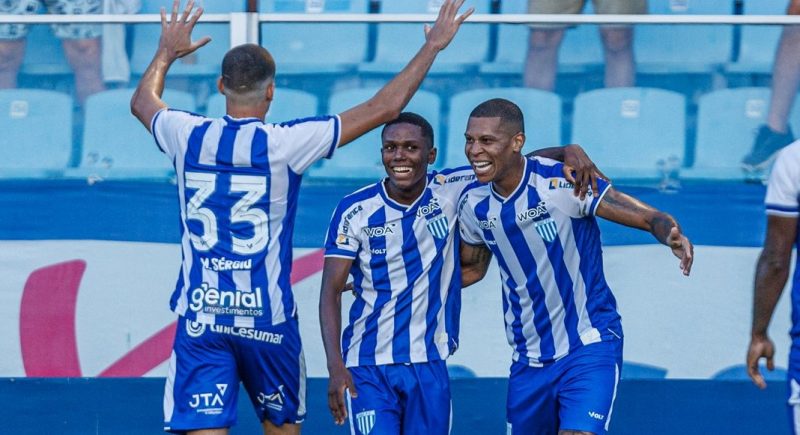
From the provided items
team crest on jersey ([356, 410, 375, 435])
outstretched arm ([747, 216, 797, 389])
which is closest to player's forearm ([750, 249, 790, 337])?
outstretched arm ([747, 216, 797, 389])

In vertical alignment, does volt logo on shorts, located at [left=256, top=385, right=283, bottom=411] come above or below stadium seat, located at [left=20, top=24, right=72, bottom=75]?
below

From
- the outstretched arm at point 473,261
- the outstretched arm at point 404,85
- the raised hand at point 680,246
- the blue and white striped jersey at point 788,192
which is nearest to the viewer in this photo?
the blue and white striped jersey at point 788,192

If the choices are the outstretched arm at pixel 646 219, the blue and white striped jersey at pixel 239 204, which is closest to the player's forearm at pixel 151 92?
the blue and white striped jersey at pixel 239 204

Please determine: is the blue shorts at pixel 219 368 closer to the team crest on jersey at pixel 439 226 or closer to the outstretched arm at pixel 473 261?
the team crest on jersey at pixel 439 226

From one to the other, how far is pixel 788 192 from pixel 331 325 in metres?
1.91

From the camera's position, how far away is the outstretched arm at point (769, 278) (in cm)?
442

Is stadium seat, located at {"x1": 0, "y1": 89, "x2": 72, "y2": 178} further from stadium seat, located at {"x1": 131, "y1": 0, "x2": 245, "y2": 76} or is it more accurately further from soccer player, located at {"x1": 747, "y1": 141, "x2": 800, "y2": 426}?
soccer player, located at {"x1": 747, "y1": 141, "x2": 800, "y2": 426}

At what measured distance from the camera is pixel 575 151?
213 inches

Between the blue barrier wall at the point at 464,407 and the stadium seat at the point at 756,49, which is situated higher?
the stadium seat at the point at 756,49

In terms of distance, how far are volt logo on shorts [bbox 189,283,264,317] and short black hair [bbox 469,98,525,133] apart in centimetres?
118

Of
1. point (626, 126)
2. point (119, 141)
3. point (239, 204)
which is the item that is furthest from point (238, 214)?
point (626, 126)

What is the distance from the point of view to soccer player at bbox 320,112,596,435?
534 centimetres

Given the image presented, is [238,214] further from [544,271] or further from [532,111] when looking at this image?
[532,111]

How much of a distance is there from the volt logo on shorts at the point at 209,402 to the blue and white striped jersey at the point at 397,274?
25.0 inches
